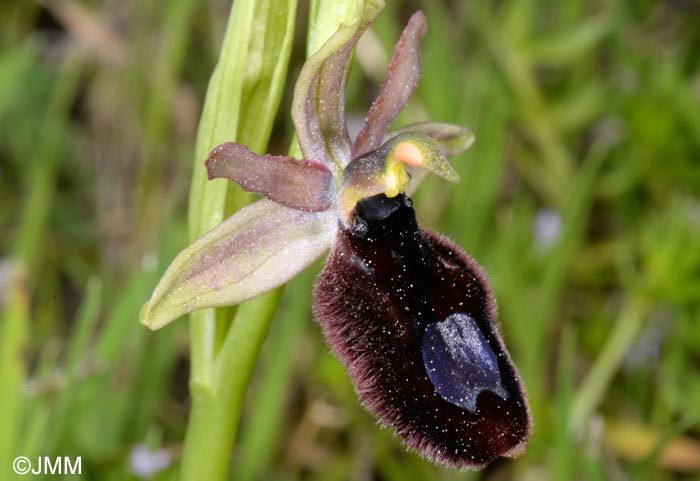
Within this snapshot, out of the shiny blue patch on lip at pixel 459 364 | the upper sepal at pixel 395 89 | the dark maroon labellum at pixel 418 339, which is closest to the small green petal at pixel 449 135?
the upper sepal at pixel 395 89

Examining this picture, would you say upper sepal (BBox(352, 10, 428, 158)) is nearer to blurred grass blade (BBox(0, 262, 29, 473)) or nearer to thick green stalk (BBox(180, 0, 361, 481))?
thick green stalk (BBox(180, 0, 361, 481))

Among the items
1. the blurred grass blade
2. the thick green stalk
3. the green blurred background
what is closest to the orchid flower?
the thick green stalk

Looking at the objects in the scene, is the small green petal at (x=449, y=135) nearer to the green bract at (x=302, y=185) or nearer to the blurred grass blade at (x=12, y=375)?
the green bract at (x=302, y=185)

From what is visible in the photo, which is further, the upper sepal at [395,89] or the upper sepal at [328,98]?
the upper sepal at [395,89]

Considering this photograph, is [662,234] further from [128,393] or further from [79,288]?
[79,288]

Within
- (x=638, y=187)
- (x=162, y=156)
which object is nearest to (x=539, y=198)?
(x=638, y=187)

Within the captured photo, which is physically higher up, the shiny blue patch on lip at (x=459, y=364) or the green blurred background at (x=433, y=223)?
the green blurred background at (x=433, y=223)

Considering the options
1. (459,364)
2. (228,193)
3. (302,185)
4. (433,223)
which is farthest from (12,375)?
(433,223)

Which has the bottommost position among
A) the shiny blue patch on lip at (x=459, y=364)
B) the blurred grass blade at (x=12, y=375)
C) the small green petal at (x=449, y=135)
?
the shiny blue patch on lip at (x=459, y=364)
